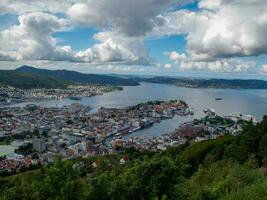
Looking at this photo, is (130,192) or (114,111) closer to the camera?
(130,192)

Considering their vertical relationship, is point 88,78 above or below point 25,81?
below

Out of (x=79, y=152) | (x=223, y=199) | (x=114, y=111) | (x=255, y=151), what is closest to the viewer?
(x=223, y=199)

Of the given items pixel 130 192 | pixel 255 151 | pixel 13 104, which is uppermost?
pixel 130 192

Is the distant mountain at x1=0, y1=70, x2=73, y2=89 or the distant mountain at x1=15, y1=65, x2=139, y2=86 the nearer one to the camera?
the distant mountain at x1=0, y1=70, x2=73, y2=89

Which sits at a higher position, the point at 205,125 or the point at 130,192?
the point at 130,192

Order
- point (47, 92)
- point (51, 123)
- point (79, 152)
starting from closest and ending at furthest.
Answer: point (79, 152)
point (51, 123)
point (47, 92)

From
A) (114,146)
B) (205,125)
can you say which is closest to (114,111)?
(205,125)

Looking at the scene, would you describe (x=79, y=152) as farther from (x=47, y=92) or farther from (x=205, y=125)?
(x=47, y=92)

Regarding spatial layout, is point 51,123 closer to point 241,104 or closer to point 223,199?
point 241,104

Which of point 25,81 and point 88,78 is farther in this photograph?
point 88,78

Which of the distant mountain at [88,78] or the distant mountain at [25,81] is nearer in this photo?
the distant mountain at [25,81]

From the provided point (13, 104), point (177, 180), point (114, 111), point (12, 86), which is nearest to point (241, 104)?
point (114, 111)
